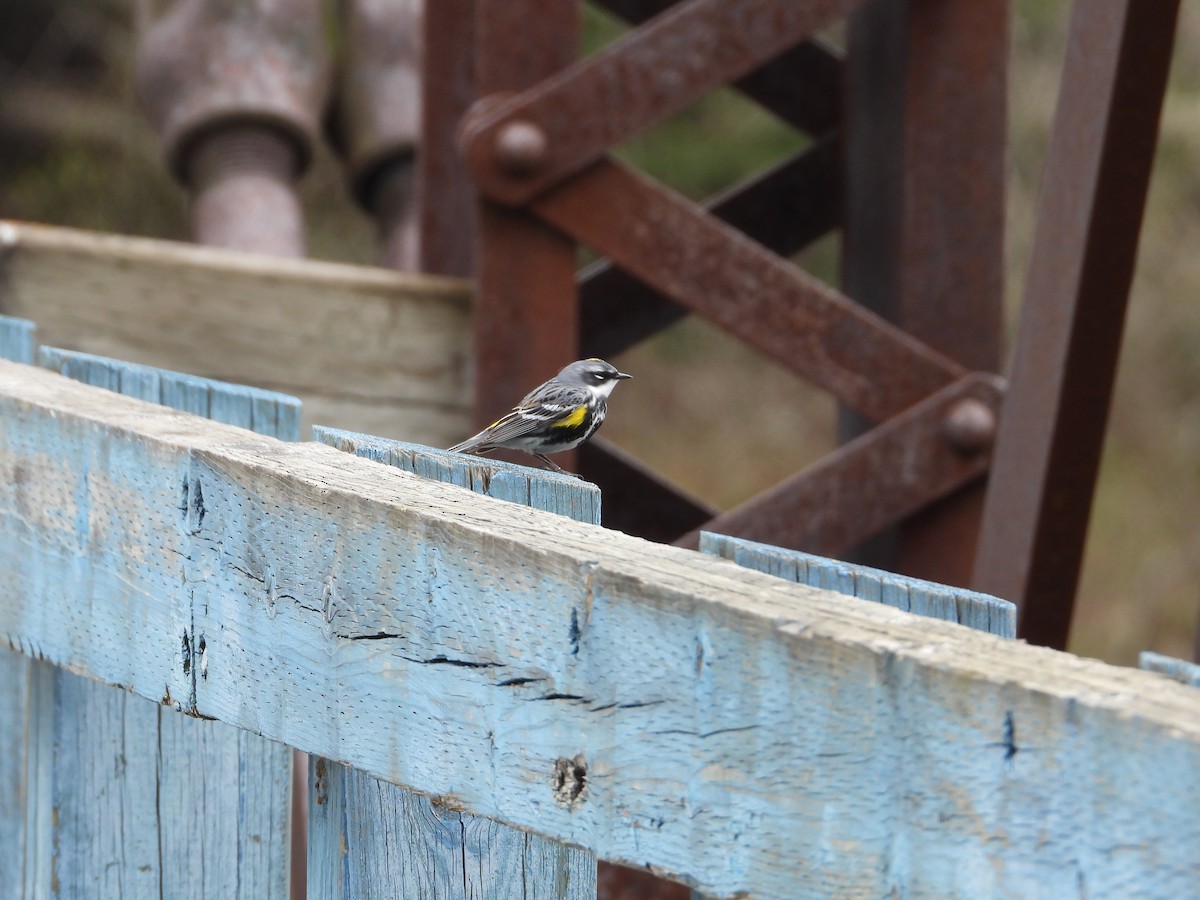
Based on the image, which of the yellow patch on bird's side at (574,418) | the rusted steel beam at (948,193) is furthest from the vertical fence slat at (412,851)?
the rusted steel beam at (948,193)

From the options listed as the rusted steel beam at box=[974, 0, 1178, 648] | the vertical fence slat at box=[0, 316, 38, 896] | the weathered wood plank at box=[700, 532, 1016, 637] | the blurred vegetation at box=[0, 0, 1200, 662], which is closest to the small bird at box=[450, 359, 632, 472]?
the rusted steel beam at box=[974, 0, 1178, 648]

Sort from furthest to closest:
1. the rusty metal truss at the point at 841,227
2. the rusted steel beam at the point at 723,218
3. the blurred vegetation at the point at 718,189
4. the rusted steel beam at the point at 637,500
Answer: the blurred vegetation at the point at 718,189 < the rusted steel beam at the point at 723,218 < the rusted steel beam at the point at 637,500 < the rusty metal truss at the point at 841,227

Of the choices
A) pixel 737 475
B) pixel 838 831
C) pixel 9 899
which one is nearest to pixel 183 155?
pixel 9 899

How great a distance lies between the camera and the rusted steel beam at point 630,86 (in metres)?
4.12

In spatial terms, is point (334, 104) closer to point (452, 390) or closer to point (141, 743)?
point (452, 390)

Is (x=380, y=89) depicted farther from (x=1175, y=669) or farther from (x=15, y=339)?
(x=1175, y=669)

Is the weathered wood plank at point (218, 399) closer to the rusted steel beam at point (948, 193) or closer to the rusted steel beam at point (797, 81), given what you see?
the rusted steel beam at point (948, 193)

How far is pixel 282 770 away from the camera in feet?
6.21

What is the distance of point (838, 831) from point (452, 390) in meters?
3.66

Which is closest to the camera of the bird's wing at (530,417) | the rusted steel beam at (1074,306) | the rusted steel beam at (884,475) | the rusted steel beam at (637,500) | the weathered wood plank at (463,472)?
the weathered wood plank at (463,472)

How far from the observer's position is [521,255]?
4.30 metres

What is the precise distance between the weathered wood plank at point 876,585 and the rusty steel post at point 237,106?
3.75m

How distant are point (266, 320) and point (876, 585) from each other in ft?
11.3

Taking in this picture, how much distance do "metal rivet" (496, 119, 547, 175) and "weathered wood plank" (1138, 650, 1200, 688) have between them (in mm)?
3125
